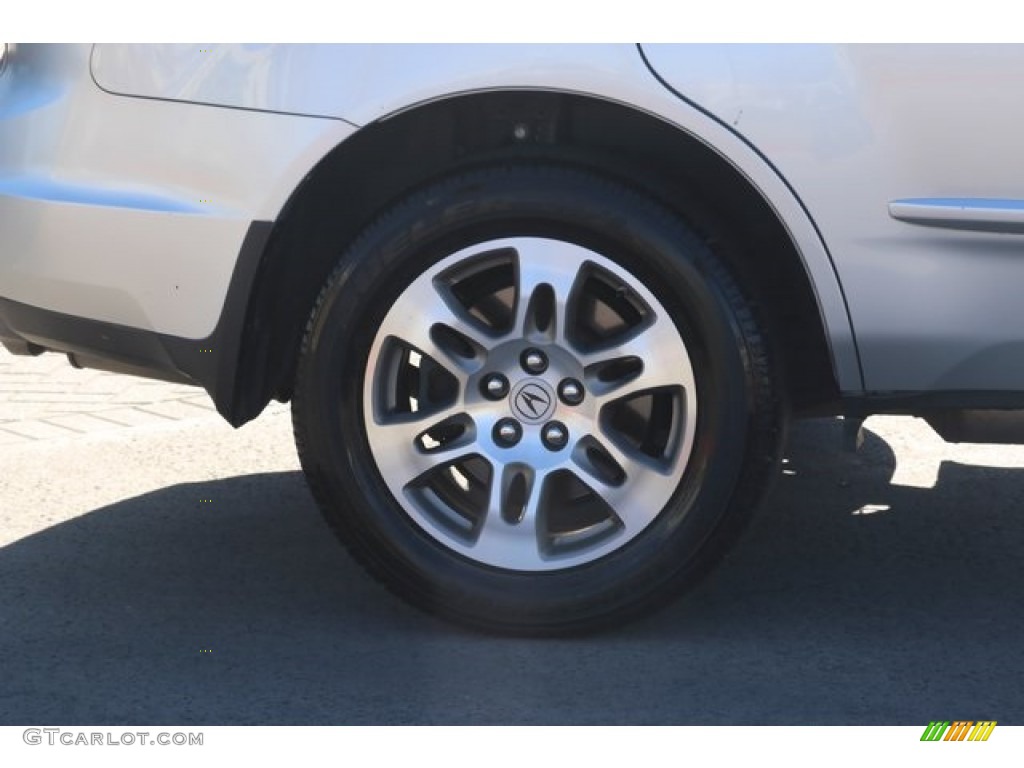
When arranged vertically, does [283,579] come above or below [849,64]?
below

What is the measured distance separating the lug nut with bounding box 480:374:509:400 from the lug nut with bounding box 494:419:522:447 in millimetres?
54

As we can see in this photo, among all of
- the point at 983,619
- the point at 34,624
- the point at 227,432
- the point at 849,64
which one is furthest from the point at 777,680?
the point at 227,432

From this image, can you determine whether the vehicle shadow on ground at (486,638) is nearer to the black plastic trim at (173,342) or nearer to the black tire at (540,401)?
the black tire at (540,401)

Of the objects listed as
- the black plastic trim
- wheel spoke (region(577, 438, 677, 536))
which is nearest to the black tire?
wheel spoke (region(577, 438, 677, 536))

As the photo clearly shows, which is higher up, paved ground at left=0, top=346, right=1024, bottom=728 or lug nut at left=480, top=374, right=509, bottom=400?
lug nut at left=480, top=374, right=509, bottom=400

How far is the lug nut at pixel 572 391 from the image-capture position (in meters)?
3.53

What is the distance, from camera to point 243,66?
3.42 m

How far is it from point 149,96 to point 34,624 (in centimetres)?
113

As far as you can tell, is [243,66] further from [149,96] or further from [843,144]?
[843,144]

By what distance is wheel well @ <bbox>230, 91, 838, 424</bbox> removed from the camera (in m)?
3.46
